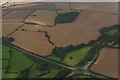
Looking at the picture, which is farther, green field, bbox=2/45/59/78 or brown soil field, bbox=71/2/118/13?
brown soil field, bbox=71/2/118/13

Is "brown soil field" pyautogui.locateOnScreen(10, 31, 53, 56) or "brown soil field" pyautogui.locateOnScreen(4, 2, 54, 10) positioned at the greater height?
"brown soil field" pyautogui.locateOnScreen(4, 2, 54, 10)

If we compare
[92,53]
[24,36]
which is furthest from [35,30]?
[92,53]

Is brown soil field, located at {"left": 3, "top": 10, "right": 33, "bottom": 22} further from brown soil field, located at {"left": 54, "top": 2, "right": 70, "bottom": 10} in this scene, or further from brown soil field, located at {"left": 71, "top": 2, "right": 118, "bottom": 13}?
brown soil field, located at {"left": 71, "top": 2, "right": 118, "bottom": 13}

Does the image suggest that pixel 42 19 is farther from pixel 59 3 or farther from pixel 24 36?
pixel 59 3

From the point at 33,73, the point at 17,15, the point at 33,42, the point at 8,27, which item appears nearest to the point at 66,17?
the point at 33,42

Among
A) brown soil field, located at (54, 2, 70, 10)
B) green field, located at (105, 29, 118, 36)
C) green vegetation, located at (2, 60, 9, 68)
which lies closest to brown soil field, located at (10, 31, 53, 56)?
green vegetation, located at (2, 60, 9, 68)

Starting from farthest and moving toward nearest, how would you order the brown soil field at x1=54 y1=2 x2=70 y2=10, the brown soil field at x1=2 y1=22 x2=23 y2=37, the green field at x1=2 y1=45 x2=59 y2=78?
the brown soil field at x1=54 y1=2 x2=70 y2=10, the brown soil field at x1=2 y1=22 x2=23 y2=37, the green field at x1=2 y1=45 x2=59 y2=78

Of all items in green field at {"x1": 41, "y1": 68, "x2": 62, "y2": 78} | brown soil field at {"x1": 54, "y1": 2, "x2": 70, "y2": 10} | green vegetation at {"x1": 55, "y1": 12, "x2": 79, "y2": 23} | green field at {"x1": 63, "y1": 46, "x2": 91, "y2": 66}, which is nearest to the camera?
green field at {"x1": 41, "y1": 68, "x2": 62, "y2": 78}

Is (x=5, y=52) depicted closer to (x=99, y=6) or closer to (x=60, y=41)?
(x=60, y=41)
